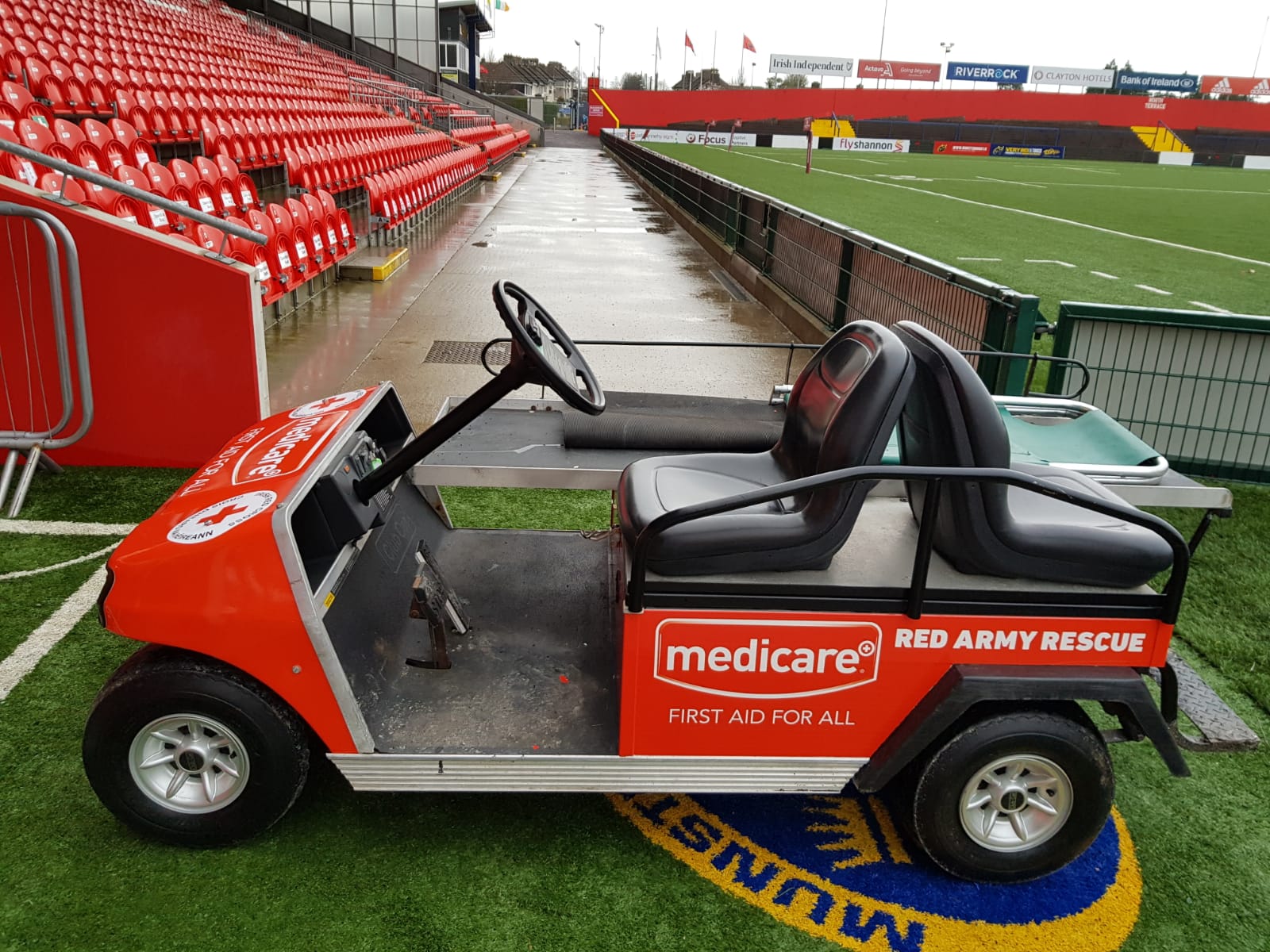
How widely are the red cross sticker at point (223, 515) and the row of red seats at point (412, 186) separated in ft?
33.2

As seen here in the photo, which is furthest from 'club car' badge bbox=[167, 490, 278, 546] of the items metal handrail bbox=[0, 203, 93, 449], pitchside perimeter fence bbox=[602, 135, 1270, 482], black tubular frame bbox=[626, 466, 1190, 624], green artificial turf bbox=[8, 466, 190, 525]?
pitchside perimeter fence bbox=[602, 135, 1270, 482]

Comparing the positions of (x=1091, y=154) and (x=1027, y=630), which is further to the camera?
(x=1091, y=154)

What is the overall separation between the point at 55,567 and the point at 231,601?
2.33 meters

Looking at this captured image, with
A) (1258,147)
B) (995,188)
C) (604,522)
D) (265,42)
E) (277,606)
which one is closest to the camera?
(277,606)

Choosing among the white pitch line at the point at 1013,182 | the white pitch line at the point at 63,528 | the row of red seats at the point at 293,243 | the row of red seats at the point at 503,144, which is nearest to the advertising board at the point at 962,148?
the white pitch line at the point at 1013,182

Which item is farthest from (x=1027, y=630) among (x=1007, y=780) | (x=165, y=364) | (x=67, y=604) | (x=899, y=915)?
(x=165, y=364)

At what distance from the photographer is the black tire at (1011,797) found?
255 centimetres

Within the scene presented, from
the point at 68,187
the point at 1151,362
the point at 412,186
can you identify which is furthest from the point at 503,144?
the point at 1151,362

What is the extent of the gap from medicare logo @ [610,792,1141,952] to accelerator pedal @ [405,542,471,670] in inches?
28.4

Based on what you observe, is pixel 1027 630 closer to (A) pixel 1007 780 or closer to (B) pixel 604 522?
(A) pixel 1007 780

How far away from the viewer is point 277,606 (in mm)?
2426

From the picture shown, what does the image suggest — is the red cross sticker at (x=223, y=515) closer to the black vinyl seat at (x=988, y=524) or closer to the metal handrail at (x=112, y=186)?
the black vinyl seat at (x=988, y=524)

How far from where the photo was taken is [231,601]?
2434 mm

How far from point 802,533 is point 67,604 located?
311 cm
